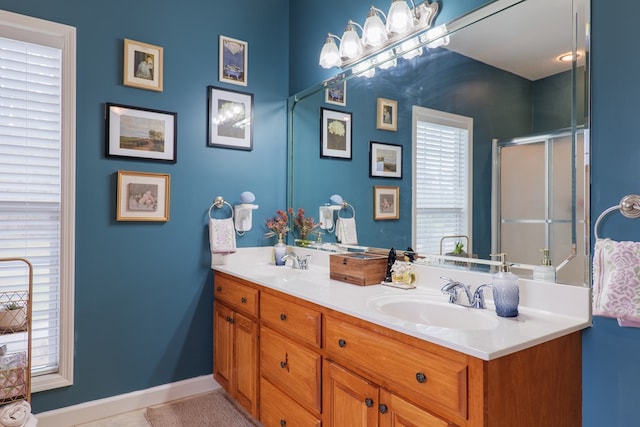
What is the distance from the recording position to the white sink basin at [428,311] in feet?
4.70

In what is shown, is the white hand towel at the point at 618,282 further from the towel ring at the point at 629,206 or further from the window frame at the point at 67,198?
the window frame at the point at 67,198

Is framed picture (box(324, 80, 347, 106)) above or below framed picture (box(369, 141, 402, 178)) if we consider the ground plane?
above

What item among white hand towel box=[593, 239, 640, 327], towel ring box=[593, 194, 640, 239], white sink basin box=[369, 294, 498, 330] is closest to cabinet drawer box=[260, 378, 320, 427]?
white sink basin box=[369, 294, 498, 330]

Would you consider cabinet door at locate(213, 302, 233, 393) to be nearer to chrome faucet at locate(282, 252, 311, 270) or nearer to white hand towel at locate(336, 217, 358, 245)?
chrome faucet at locate(282, 252, 311, 270)

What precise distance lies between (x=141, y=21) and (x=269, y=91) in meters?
0.89

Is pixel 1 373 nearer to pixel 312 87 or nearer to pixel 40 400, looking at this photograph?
pixel 40 400

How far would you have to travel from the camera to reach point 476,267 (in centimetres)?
164

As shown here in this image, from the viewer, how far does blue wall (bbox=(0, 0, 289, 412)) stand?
86.3 inches

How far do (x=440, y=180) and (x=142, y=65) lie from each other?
6.04 ft

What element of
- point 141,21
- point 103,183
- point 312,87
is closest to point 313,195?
point 312,87

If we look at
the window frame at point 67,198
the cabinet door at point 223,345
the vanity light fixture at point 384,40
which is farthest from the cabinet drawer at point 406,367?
the window frame at point 67,198

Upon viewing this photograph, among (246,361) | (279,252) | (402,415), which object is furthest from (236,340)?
(402,415)

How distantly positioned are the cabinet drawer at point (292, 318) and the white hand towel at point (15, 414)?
3.70 ft

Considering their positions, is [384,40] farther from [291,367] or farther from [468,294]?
[291,367]
